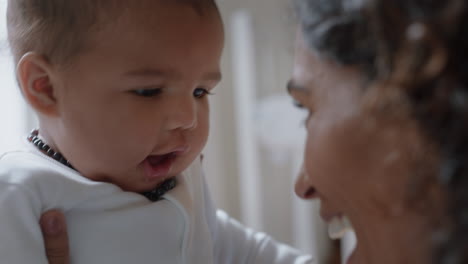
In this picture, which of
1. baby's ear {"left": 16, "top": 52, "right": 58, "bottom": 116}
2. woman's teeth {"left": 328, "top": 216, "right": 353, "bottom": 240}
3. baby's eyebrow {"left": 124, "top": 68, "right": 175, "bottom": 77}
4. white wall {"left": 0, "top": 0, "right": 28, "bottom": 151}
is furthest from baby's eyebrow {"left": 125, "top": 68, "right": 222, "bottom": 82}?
white wall {"left": 0, "top": 0, "right": 28, "bottom": 151}

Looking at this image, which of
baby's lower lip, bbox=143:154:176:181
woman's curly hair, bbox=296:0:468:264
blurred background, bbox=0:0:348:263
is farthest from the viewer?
blurred background, bbox=0:0:348:263

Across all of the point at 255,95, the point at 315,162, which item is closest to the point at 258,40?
the point at 255,95

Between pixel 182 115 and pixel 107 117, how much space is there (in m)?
0.11

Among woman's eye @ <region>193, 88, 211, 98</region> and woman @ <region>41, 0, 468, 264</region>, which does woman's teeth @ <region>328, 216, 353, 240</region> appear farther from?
woman's eye @ <region>193, 88, 211, 98</region>

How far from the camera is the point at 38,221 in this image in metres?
0.70

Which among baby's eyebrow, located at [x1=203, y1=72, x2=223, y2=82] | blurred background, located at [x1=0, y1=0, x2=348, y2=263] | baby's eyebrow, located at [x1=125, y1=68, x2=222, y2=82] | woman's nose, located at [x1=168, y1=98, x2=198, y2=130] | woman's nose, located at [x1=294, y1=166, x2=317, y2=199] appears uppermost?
baby's eyebrow, located at [x1=125, y1=68, x2=222, y2=82]

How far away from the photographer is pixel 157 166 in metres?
0.77

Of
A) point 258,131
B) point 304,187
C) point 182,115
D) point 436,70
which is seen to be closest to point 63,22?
point 182,115

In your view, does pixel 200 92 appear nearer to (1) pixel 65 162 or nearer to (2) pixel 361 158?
(1) pixel 65 162

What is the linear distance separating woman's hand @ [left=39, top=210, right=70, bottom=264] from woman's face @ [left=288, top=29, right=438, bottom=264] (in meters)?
0.35

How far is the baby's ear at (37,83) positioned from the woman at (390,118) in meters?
0.37

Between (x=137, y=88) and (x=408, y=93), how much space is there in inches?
15.7

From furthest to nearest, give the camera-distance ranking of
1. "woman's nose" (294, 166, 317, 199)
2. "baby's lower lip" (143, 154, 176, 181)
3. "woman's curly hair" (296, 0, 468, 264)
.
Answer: "baby's lower lip" (143, 154, 176, 181) < "woman's nose" (294, 166, 317, 199) < "woman's curly hair" (296, 0, 468, 264)

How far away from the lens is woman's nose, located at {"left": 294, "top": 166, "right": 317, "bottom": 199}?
64 cm
